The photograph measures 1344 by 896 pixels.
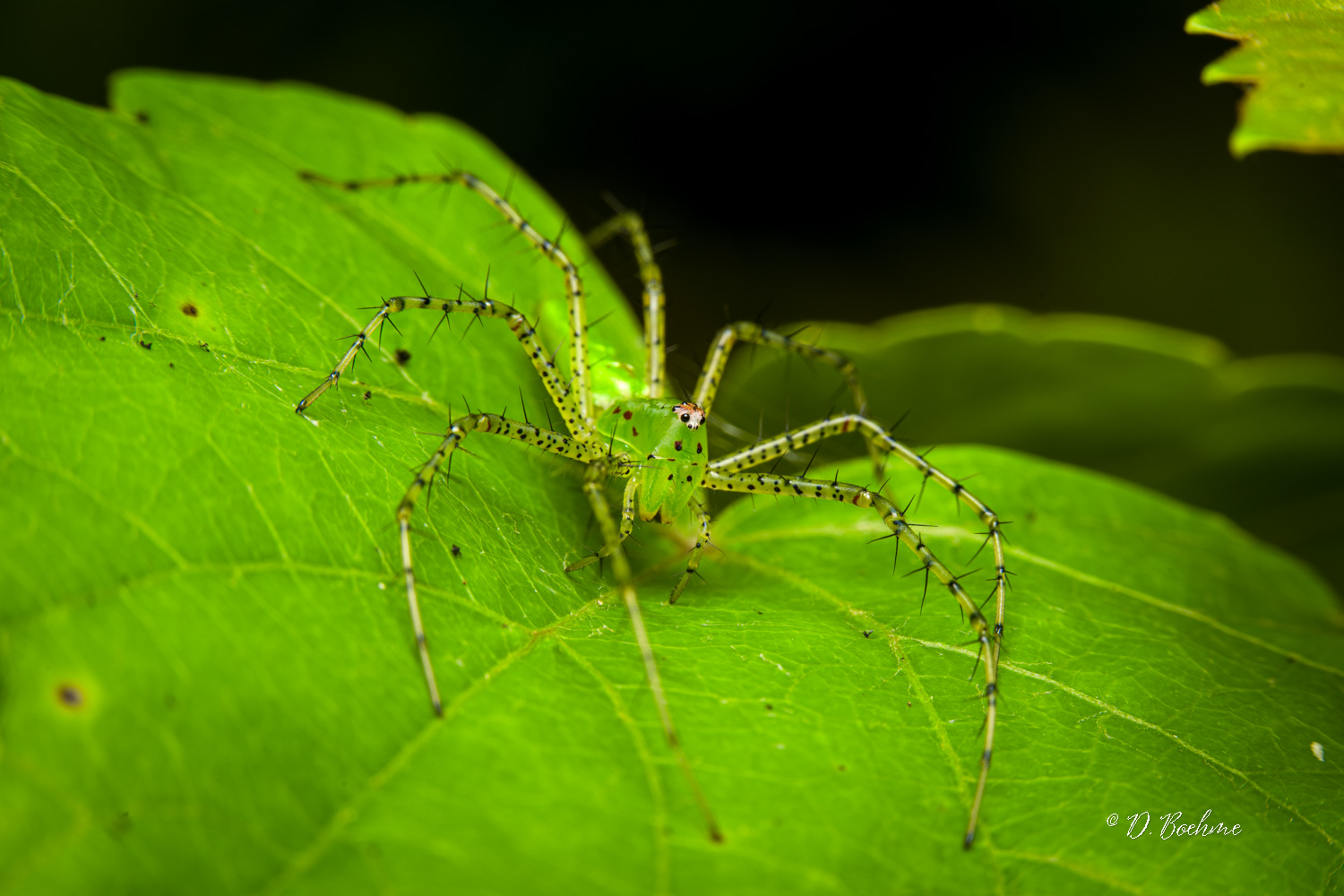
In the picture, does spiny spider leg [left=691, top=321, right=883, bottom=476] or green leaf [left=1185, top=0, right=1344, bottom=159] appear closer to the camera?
green leaf [left=1185, top=0, right=1344, bottom=159]

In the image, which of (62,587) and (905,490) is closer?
(62,587)

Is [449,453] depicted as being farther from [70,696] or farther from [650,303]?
[650,303]

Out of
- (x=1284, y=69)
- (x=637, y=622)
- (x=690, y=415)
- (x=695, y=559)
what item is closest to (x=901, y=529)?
(x=695, y=559)

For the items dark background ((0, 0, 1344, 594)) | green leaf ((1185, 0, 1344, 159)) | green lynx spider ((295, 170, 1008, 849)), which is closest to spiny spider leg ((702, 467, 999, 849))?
green lynx spider ((295, 170, 1008, 849))

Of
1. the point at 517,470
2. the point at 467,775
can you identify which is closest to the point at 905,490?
the point at 517,470

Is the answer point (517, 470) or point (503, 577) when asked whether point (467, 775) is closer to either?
point (503, 577)
